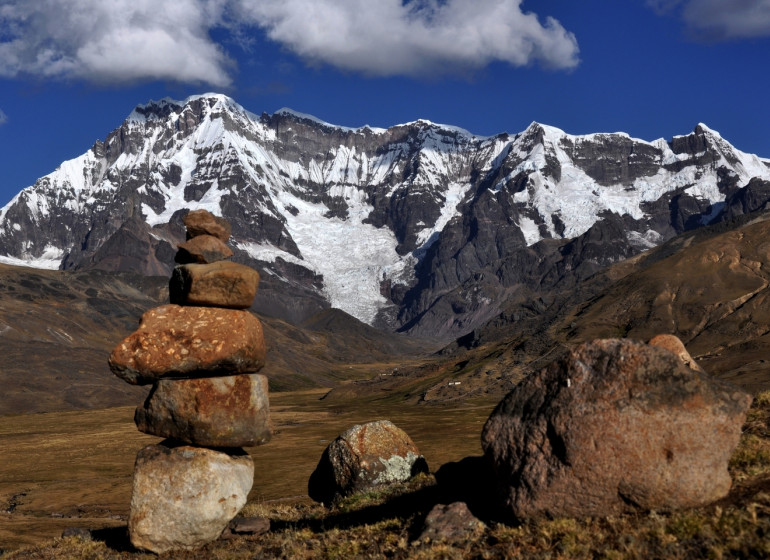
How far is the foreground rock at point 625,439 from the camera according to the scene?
17.9 meters

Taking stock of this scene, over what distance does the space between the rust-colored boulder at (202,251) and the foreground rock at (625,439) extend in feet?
59.6

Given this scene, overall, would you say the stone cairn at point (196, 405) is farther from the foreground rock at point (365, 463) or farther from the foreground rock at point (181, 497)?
the foreground rock at point (365, 463)

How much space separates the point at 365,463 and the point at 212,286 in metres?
12.2

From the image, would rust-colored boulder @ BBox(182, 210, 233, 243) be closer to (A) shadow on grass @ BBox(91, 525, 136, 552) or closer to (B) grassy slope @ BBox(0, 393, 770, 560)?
(B) grassy slope @ BBox(0, 393, 770, 560)

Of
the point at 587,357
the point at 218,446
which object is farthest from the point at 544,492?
the point at 218,446

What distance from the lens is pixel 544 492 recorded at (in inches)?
727

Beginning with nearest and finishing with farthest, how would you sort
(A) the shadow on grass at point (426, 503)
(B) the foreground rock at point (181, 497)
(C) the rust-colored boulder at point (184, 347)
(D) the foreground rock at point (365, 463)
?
(A) the shadow on grass at point (426, 503) → (B) the foreground rock at point (181, 497) → (C) the rust-colored boulder at point (184, 347) → (D) the foreground rock at point (365, 463)

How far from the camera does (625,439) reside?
18109mm

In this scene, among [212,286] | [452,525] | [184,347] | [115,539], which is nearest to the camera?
[452,525]

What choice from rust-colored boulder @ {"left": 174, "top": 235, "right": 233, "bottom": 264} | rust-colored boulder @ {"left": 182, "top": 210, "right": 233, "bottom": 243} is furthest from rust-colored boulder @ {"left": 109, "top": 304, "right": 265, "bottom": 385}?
rust-colored boulder @ {"left": 182, "top": 210, "right": 233, "bottom": 243}

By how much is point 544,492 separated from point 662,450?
303cm

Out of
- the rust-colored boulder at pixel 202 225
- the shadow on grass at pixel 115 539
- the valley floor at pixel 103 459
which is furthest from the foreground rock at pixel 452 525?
the valley floor at pixel 103 459

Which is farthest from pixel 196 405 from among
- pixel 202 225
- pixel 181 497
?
pixel 202 225

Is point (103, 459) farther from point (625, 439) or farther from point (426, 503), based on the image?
point (625, 439)
